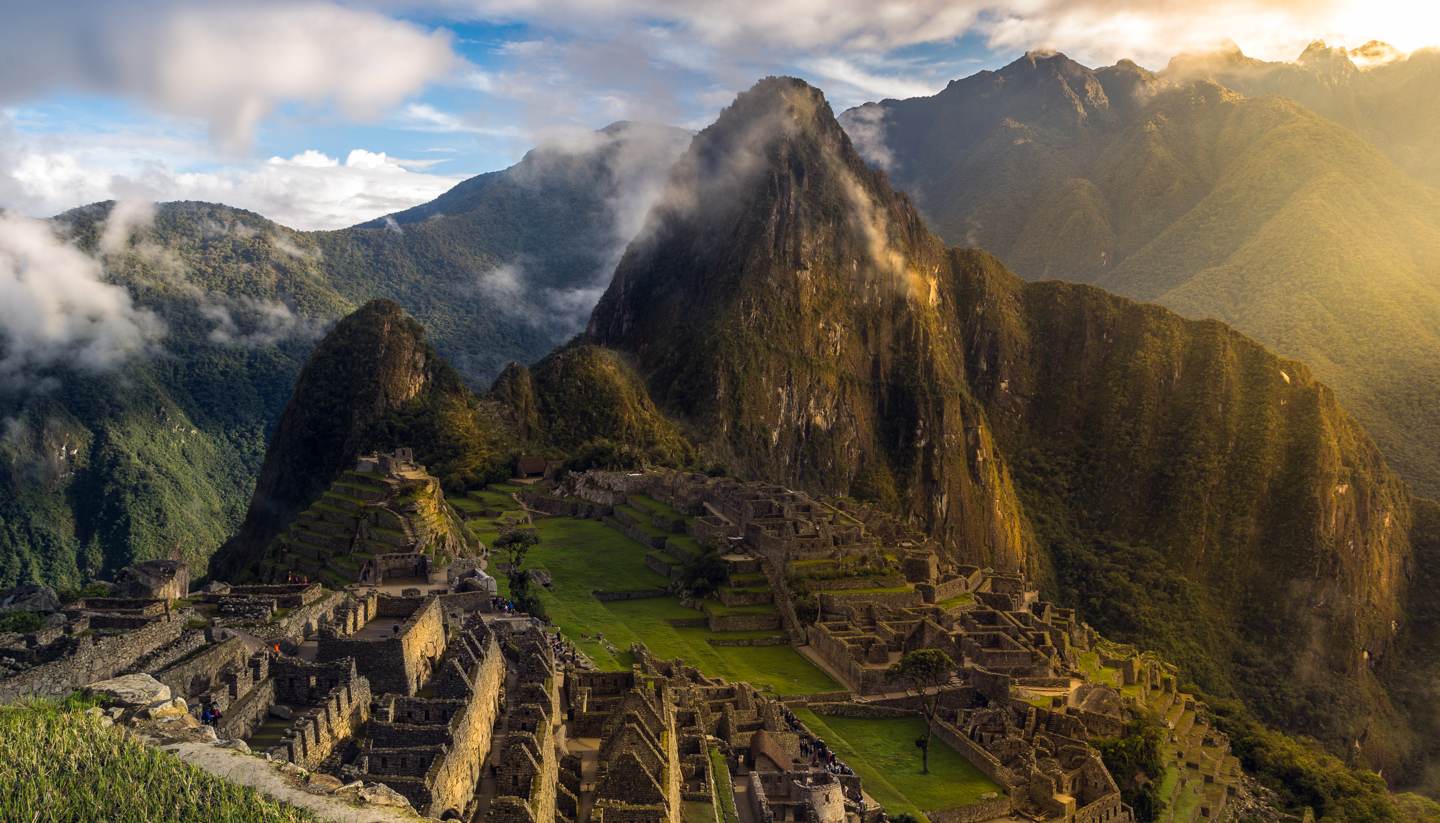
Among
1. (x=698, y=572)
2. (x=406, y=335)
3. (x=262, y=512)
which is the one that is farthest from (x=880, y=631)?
(x=406, y=335)

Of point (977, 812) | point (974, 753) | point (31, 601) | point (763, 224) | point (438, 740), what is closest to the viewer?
point (438, 740)

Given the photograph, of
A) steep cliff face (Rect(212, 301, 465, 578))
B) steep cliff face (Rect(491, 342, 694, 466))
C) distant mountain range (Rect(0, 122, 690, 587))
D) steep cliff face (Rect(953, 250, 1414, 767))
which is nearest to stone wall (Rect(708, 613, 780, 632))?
steep cliff face (Rect(212, 301, 465, 578))

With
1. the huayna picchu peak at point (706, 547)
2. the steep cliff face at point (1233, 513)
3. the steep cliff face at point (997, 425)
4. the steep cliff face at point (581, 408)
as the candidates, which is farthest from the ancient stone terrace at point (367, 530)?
the steep cliff face at point (1233, 513)

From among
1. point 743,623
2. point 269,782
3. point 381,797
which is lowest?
point 743,623

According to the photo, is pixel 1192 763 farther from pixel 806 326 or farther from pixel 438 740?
pixel 806 326

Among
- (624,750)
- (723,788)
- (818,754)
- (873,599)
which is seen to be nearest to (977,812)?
(818,754)

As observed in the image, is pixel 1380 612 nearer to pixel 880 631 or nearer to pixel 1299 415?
pixel 1299 415
